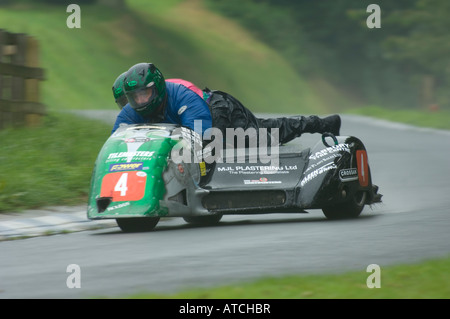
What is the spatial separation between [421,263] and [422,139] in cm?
1409

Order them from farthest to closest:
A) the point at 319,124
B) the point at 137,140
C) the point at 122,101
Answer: the point at 319,124 → the point at 122,101 → the point at 137,140

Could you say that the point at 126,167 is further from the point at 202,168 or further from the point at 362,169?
the point at 362,169

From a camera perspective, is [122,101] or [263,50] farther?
[263,50]

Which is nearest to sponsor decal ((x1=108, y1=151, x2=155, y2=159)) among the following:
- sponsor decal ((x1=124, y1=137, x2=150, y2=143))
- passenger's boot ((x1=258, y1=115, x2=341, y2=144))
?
sponsor decal ((x1=124, y1=137, x2=150, y2=143))

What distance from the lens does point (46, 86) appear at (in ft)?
105

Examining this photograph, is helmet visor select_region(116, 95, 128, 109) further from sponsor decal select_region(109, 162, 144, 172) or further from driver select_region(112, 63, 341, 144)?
sponsor decal select_region(109, 162, 144, 172)

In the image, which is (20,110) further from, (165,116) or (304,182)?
(304,182)

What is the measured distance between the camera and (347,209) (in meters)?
9.23

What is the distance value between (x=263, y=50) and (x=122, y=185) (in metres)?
39.0

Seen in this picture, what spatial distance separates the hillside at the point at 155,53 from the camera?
3419 cm

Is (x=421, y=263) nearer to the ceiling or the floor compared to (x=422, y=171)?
nearer to the floor

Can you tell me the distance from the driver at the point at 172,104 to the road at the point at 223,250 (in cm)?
104

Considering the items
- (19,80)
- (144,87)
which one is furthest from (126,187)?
(19,80)
